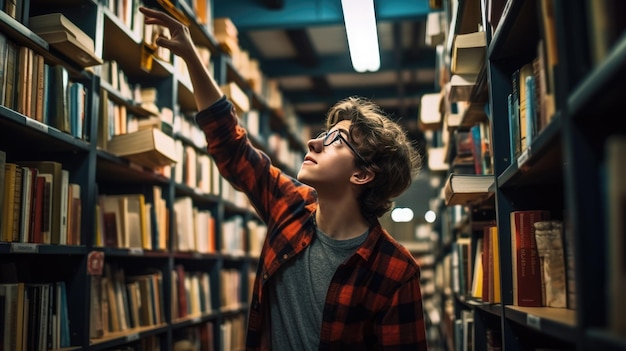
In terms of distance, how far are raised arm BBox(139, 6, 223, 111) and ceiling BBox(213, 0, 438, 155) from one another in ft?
4.93

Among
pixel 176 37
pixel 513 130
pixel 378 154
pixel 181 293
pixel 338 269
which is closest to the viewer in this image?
pixel 513 130

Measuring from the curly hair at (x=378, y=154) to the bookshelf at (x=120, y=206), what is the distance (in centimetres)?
95

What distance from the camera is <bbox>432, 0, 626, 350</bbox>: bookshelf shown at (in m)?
0.93

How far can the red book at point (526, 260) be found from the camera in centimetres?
163

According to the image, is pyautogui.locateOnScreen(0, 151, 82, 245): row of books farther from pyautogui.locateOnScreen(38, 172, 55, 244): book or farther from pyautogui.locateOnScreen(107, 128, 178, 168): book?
pyautogui.locateOnScreen(107, 128, 178, 168): book

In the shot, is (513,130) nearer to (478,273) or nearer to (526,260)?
(526,260)

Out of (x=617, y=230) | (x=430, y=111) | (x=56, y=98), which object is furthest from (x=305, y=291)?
(x=430, y=111)

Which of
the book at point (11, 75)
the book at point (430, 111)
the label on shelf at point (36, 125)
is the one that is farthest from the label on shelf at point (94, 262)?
the book at point (430, 111)

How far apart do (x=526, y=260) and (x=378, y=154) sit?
830 millimetres

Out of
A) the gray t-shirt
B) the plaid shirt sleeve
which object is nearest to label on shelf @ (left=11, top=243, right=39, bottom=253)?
the plaid shirt sleeve

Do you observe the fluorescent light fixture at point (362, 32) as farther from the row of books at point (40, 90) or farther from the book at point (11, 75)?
the book at point (11, 75)

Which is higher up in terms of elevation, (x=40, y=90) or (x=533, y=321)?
(x=40, y=90)

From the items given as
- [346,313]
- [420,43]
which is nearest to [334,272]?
[346,313]

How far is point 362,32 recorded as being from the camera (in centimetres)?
341
